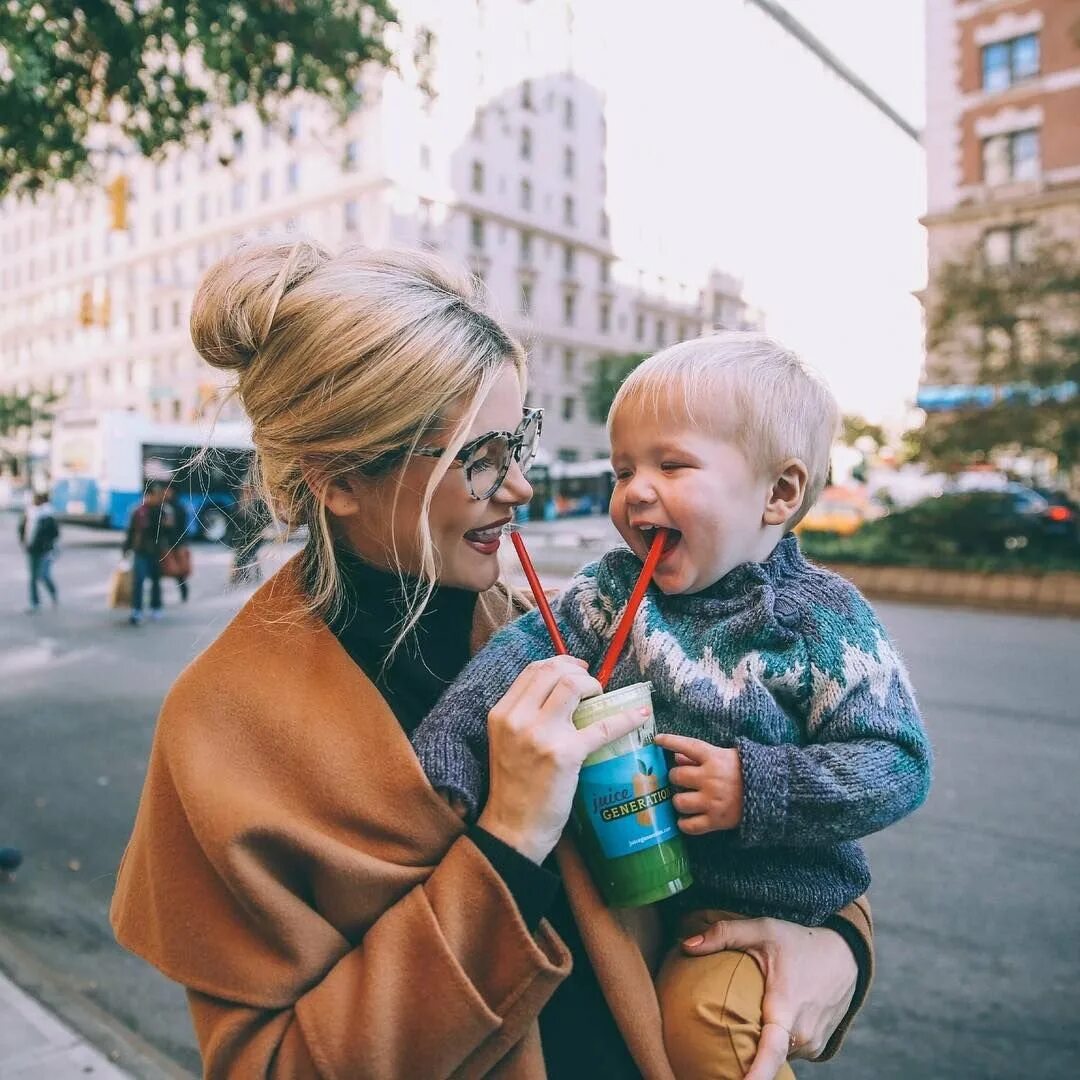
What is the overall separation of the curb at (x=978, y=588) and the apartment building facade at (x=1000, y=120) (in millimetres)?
16457

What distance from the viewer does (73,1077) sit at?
9.78 ft

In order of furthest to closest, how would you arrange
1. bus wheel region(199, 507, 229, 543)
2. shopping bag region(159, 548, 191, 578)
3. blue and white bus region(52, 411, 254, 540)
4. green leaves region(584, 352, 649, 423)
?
green leaves region(584, 352, 649, 423), blue and white bus region(52, 411, 254, 540), bus wheel region(199, 507, 229, 543), shopping bag region(159, 548, 191, 578)

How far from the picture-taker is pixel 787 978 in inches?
52.7

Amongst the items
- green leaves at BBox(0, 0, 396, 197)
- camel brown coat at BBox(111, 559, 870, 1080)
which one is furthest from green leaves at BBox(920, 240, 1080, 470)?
camel brown coat at BBox(111, 559, 870, 1080)

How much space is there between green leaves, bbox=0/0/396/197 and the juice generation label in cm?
554

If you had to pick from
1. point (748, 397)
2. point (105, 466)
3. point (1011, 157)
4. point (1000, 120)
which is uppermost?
point (1000, 120)

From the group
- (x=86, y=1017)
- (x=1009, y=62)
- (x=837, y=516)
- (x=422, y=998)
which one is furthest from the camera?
(x=1009, y=62)

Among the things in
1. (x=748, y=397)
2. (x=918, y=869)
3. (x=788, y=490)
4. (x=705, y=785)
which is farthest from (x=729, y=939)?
(x=918, y=869)

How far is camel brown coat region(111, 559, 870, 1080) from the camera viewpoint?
1.16 metres

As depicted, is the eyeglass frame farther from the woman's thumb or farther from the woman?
the woman's thumb

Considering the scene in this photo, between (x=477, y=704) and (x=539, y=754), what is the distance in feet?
0.62

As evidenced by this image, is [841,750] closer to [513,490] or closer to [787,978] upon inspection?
[787,978]

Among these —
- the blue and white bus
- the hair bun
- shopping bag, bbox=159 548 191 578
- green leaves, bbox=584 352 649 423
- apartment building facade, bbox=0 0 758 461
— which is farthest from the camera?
green leaves, bbox=584 352 649 423

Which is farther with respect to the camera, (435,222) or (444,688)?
(435,222)
